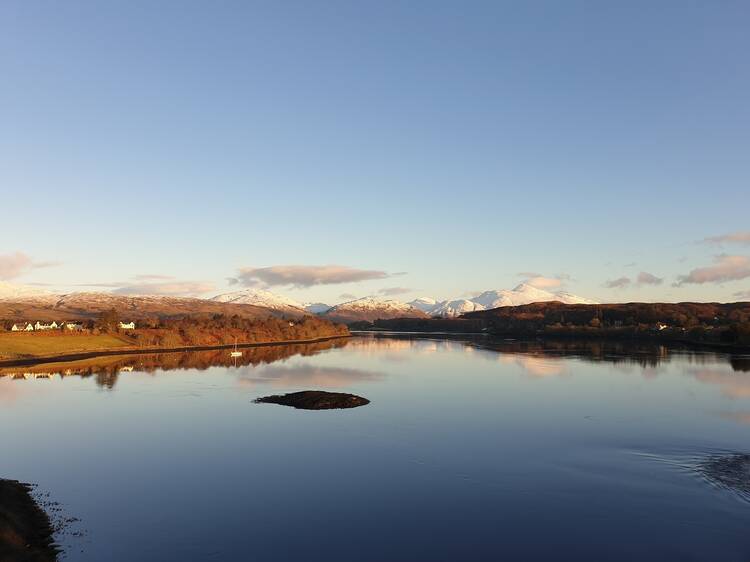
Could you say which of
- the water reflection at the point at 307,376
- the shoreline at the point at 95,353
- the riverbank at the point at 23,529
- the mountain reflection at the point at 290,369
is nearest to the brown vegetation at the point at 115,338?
the shoreline at the point at 95,353

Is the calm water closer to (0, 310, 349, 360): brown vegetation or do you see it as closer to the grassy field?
the grassy field

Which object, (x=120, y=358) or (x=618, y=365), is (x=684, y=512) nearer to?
(x=618, y=365)

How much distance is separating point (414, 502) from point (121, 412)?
34.2 m

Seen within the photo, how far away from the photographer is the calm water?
20359 millimetres

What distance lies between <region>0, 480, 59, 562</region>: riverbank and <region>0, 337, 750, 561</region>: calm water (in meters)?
0.91

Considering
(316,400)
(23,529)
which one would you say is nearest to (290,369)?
(316,400)

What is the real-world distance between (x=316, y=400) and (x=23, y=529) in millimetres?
35302

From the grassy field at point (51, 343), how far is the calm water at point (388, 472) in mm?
41940

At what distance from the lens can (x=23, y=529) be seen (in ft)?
66.8

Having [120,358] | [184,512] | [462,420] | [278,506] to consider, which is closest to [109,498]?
[184,512]

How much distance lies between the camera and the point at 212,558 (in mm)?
18844

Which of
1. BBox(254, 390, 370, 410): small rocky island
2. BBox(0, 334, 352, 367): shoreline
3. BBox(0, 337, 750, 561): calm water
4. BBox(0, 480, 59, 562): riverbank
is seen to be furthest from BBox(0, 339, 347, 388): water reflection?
BBox(0, 480, 59, 562): riverbank

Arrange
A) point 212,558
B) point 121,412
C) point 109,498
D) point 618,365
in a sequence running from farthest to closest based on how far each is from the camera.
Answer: point 618,365 → point 121,412 → point 109,498 → point 212,558

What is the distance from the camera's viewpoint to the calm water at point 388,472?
20.4 meters
